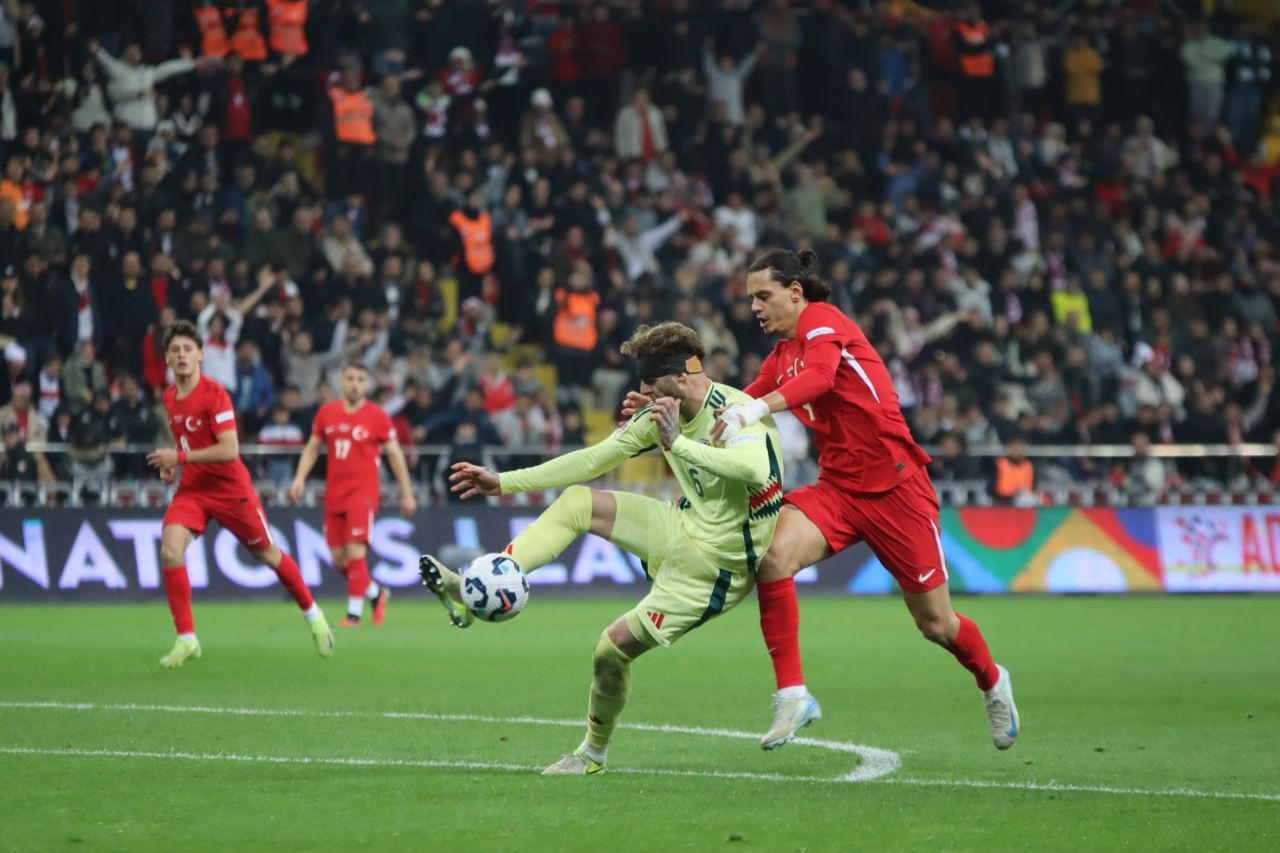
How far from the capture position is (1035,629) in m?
18.1

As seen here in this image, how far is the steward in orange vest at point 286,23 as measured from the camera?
24.3 meters

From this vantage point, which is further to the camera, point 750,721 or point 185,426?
point 185,426

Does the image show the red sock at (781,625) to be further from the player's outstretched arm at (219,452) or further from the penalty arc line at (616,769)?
the player's outstretched arm at (219,452)

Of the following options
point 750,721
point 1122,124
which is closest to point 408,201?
point 1122,124

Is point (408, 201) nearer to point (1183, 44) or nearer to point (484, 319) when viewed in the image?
point (484, 319)

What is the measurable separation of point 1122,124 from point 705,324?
34.4 ft

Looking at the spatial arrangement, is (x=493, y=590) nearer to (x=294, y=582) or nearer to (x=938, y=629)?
(x=938, y=629)

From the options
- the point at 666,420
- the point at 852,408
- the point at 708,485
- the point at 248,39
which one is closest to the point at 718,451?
the point at 666,420

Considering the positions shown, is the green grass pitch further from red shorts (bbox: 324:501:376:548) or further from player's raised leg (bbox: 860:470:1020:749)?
red shorts (bbox: 324:501:376:548)

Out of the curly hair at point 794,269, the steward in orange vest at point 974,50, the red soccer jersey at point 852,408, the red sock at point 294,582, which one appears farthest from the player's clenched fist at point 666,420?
the steward in orange vest at point 974,50

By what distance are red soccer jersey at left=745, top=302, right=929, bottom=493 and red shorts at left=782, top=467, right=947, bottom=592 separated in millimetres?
70

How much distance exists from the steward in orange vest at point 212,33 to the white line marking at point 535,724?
1429 centimetres

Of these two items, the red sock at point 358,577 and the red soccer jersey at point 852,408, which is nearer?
the red soccer jersey at point 852,408

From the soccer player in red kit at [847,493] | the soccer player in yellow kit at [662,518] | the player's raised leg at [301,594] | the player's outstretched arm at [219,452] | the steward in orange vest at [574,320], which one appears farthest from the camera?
the steward in orange vest at [574,320]
